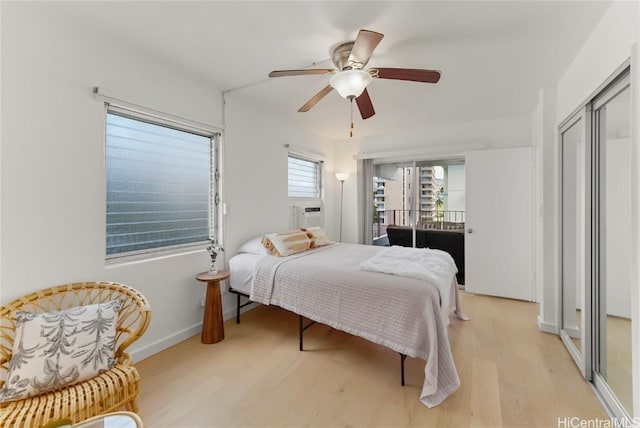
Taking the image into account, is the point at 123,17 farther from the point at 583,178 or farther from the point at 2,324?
the point at 583,178

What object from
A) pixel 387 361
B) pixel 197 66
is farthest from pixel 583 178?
pixel 197 66

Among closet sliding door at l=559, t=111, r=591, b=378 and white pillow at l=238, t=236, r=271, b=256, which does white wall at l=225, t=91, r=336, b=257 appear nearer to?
white pillow at l=238, t=236, r=271, b=256

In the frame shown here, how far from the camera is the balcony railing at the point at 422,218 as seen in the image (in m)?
4.30

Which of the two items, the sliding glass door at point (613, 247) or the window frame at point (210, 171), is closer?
the sliding glass door at point (613, 247)

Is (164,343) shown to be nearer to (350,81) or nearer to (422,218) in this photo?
(350,81)

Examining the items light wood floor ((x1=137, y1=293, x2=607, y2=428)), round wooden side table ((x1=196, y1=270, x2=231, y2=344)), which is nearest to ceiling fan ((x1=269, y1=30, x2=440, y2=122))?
round wooden side table ((x1=196, y1=270, x2=231, y2=344))

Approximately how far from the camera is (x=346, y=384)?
1957mm

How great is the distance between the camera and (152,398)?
1.81 meters

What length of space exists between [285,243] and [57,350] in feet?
6.17

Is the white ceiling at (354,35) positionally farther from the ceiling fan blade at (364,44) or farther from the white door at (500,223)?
the white door at (500,223)

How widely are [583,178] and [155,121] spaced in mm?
3409

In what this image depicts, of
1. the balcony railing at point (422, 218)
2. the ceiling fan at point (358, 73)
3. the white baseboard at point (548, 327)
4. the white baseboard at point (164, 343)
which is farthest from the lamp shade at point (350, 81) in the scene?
the balcony railing at point (422, 218)

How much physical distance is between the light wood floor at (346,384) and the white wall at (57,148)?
0.58 m

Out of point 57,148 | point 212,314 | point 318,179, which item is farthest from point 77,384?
point 318,179
